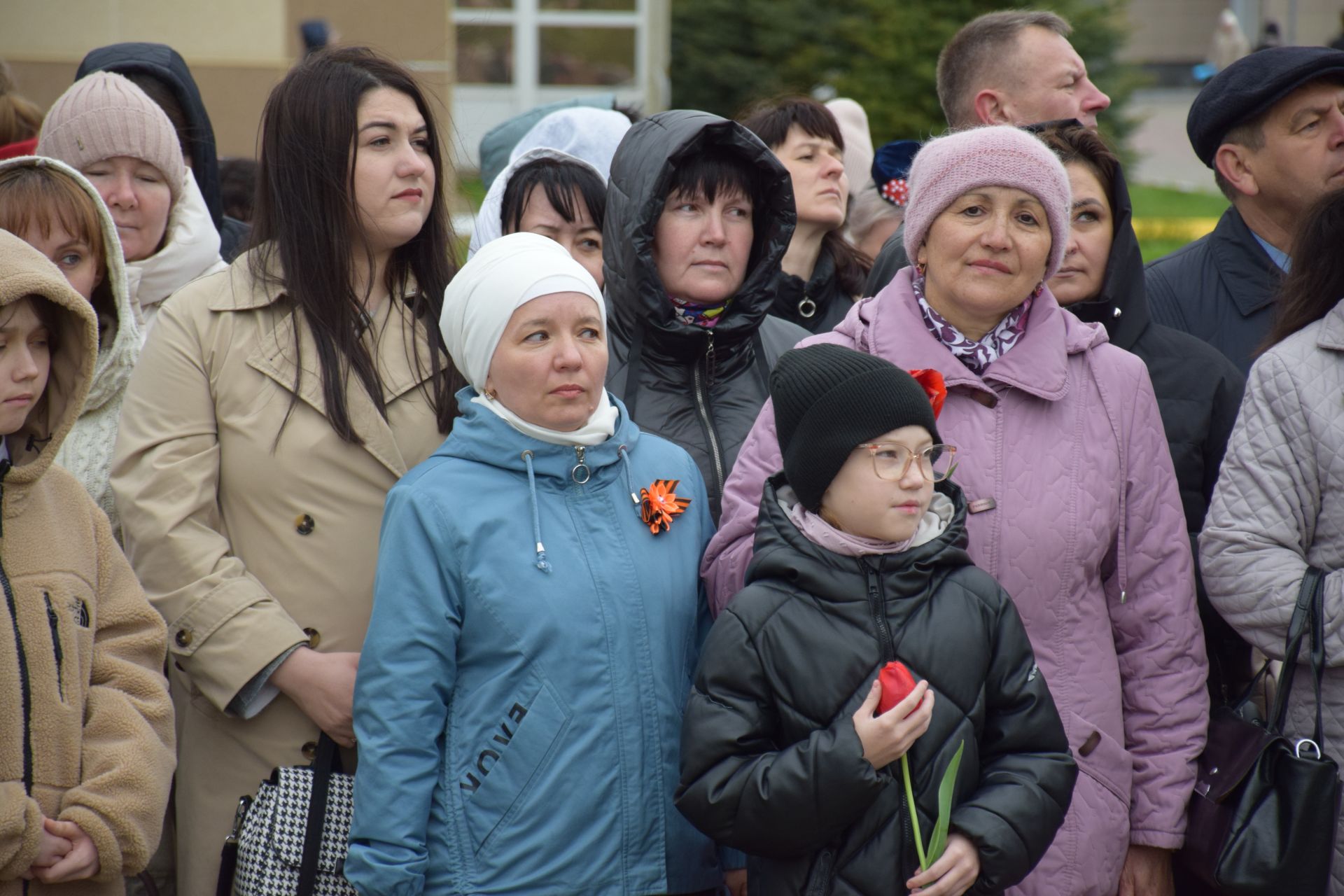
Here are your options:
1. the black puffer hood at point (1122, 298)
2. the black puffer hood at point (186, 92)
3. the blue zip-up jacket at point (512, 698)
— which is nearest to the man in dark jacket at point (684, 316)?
the blue zip-up jacket at point (512, 698)

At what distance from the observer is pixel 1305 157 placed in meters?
4.35

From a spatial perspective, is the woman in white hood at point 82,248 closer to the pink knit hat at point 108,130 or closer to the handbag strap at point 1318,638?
the pink knit hat at point 108,130

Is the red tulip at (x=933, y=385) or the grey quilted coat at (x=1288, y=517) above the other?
the red tulip at (x=933, y=385)

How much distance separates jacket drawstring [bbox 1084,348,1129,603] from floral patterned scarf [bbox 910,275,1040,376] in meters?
0.24

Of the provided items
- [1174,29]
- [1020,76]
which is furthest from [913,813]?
[1174,29]

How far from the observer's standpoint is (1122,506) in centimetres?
317

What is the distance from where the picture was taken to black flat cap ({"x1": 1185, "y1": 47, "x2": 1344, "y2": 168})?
4297mm

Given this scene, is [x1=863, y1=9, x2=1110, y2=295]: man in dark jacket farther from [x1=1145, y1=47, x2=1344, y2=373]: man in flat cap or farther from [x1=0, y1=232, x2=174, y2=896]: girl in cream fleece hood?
[x1=0, y1=232, x2=174, y2=896]: girl in cream fleece hood

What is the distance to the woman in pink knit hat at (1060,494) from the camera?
121 inches

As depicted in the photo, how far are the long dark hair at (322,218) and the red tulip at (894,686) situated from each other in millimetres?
1283

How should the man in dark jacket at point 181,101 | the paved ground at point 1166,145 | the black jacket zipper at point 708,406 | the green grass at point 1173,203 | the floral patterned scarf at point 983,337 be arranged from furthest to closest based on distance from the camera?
1. the paved ground at point 1166,145
2. the green grass at point 1173,203
3. the man in dark jacket at point 181,101
4. the black jacket zipper at point 708,406
5. the floral patterned scarf at point 983,337

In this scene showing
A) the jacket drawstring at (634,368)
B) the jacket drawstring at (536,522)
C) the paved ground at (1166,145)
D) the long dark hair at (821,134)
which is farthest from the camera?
the paved ground at (1166,145)

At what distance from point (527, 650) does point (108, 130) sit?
7.65 feet

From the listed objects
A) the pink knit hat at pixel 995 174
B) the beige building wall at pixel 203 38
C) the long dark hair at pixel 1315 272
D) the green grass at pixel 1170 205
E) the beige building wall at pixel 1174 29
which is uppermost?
the beige building wall at pixel 1174 29
